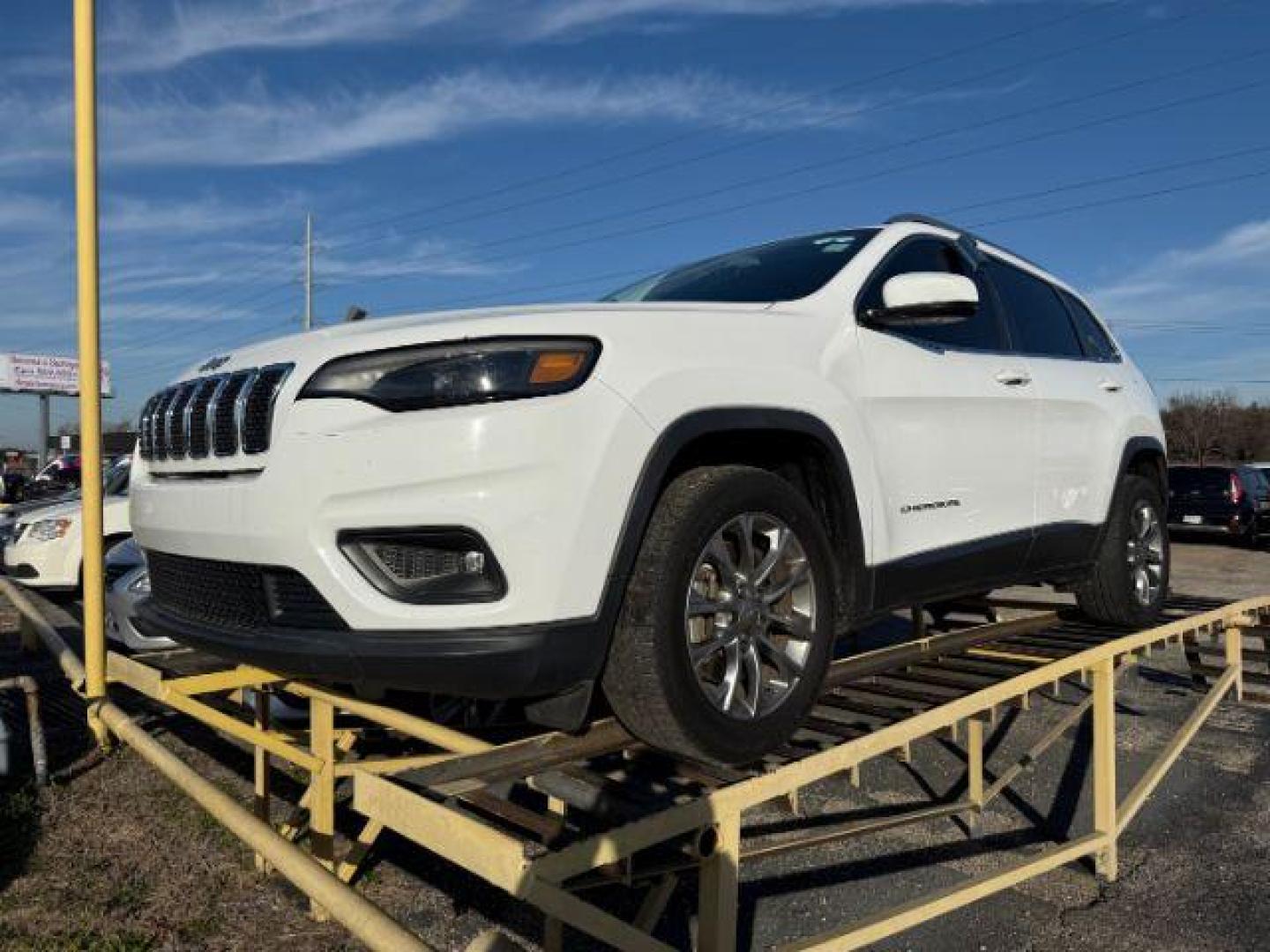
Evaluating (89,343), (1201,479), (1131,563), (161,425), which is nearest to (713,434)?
(161,425)

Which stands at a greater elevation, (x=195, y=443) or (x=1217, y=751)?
(x=195, y=443)

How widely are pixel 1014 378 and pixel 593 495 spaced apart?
2140 millimetres

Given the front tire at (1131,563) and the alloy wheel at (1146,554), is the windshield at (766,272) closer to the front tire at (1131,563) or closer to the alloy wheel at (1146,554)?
the front tire at (1131,563)

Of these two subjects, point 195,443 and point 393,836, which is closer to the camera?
point 195,443

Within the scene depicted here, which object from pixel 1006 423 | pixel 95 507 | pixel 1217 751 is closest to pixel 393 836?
pixel 95 507

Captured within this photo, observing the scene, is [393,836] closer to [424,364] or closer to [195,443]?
[195,443]

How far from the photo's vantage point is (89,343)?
13.3ft

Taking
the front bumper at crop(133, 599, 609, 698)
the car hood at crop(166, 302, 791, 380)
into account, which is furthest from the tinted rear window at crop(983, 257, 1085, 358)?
the front bumper at crop(133, 599, 609, 698)

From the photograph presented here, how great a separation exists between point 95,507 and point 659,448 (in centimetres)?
289

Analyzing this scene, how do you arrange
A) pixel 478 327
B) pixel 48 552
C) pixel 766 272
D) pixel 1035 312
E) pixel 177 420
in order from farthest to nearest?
pixel 48 552, pixel 1035 312, pixel 766 272, pixel 177 420, pixel 478 327

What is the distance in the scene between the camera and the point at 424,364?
2.25m

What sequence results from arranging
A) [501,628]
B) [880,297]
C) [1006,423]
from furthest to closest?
[1006,423] → [880,297] → [501,628]

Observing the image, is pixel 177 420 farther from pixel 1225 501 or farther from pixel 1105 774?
pixel 1225 501

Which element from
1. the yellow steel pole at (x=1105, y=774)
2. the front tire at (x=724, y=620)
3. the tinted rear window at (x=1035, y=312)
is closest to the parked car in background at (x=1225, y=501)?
the tinted rear window at (x=1035, y=312)
